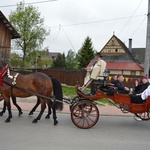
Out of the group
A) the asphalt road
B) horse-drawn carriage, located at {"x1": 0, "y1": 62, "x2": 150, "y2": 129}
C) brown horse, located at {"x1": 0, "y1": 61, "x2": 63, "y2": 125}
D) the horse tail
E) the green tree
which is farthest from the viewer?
the green tree

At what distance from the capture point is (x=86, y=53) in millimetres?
44938

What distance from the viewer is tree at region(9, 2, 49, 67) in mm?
31750

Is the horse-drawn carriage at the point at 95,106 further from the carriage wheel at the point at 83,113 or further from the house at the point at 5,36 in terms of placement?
the house at the point at 5,36

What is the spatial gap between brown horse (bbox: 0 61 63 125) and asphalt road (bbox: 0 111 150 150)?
477mm

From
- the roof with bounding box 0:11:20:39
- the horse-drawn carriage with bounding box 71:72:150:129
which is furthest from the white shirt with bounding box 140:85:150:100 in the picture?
the roof with bounding box 0:11:20:39

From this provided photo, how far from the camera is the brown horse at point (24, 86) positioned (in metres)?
6.25

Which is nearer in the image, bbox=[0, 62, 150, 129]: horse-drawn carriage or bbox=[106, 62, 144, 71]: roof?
bbox=[0, 62, 150, 129]: horse-drawn carriage

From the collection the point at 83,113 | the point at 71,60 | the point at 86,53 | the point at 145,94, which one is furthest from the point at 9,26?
the point at 71,60

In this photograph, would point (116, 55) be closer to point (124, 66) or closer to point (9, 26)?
point (124, 66)

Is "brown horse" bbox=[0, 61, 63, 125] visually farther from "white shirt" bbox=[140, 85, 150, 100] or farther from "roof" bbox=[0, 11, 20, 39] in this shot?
"roof" bbox=[0, 11, 20, 39]

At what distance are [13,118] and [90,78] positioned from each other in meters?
2.64

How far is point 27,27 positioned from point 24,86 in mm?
27442

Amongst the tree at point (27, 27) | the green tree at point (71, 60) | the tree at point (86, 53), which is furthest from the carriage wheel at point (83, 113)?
the green tree at point (71, 60)

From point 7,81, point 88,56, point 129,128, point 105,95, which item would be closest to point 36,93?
point 7,81
